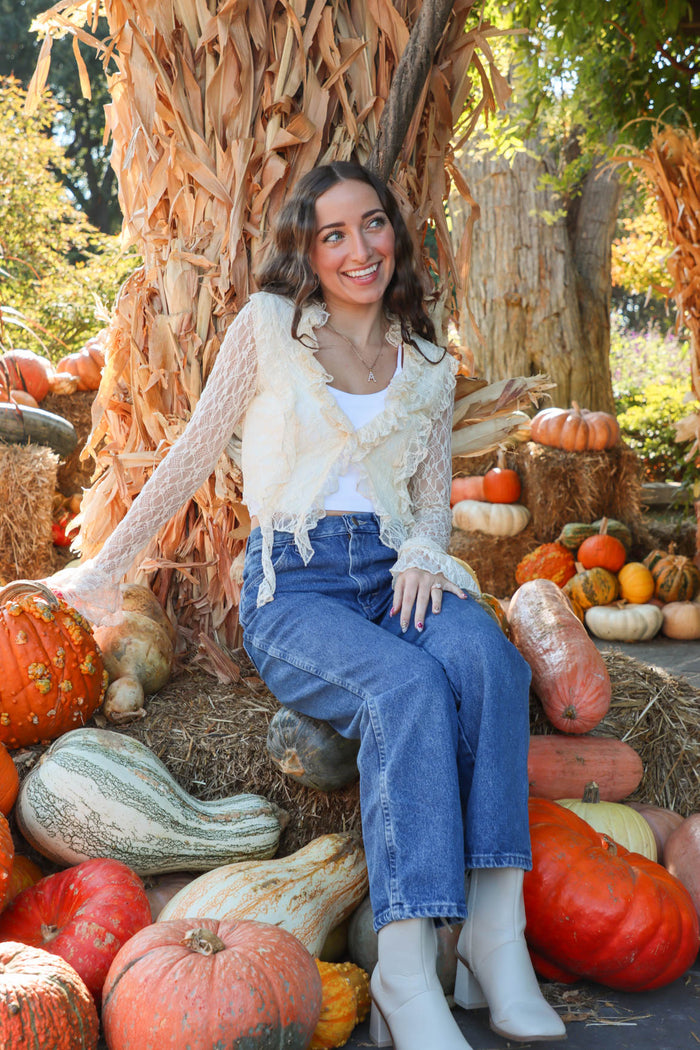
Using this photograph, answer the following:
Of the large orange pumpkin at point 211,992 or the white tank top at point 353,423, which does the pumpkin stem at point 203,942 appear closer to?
the large orange pumpkin at point 211,992

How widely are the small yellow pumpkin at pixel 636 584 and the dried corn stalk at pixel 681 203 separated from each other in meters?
1.37

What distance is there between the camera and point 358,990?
191 centimetres

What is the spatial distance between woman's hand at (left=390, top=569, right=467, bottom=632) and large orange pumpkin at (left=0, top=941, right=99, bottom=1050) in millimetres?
955

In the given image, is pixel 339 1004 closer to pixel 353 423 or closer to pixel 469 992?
pixel 469 992

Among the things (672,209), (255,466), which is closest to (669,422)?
(672,209)

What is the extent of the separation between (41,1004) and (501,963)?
854 millimetres

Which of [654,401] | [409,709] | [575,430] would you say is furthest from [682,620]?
[654,401]

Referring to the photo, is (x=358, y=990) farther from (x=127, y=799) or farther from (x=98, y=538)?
(x=98, y=538)

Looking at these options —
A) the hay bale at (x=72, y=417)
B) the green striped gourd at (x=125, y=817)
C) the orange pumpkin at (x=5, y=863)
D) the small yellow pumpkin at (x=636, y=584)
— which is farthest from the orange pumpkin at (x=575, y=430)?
the orange pumpkin at (x=5, y=863)

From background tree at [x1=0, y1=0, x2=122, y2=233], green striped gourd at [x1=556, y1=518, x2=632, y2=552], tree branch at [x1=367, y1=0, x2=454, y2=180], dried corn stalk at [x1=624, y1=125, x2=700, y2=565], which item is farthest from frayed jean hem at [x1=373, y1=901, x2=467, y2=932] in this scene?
background tree at [x1=0, y1=0, x2=122, y2=233]

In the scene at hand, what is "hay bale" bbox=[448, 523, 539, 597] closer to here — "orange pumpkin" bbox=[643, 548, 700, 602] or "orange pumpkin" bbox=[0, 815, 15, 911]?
"orange pumpkin" bbox=[643, 548, 700, 602]

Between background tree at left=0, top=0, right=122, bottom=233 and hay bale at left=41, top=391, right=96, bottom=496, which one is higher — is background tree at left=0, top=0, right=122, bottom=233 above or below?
above

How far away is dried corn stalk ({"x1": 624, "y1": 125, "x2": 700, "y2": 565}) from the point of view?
15.3 ft

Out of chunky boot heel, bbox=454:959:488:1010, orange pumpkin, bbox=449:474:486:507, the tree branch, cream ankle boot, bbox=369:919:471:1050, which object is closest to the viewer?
cream ankle boot, bbox=369:919:471:1050
